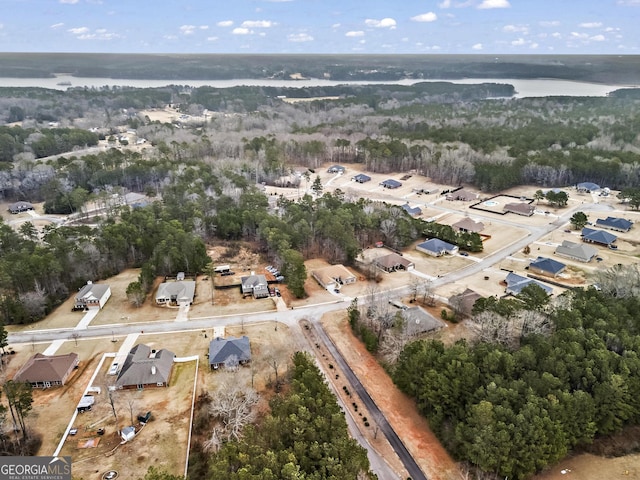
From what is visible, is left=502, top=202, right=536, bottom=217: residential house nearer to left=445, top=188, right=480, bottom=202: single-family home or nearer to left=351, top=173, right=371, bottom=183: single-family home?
left=445, top=188, right=480, bottom=202: single-family home

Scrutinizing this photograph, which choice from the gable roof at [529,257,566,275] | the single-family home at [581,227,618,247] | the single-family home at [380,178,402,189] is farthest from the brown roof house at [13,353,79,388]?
the single-family home at [380,178,402,189]

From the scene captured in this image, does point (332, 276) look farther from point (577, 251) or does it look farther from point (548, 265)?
point (577, 251)

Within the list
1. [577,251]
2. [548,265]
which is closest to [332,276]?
[548,265]

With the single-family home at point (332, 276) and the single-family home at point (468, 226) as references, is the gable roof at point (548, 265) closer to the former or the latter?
the single-family home at point (468, 226)

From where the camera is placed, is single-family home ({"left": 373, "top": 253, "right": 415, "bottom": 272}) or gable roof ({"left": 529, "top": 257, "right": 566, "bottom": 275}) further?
single-family home ({"left": 373, "top": 253, "right": 415, "bottom": 272})

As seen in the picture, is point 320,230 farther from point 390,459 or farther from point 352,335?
point 390,459
